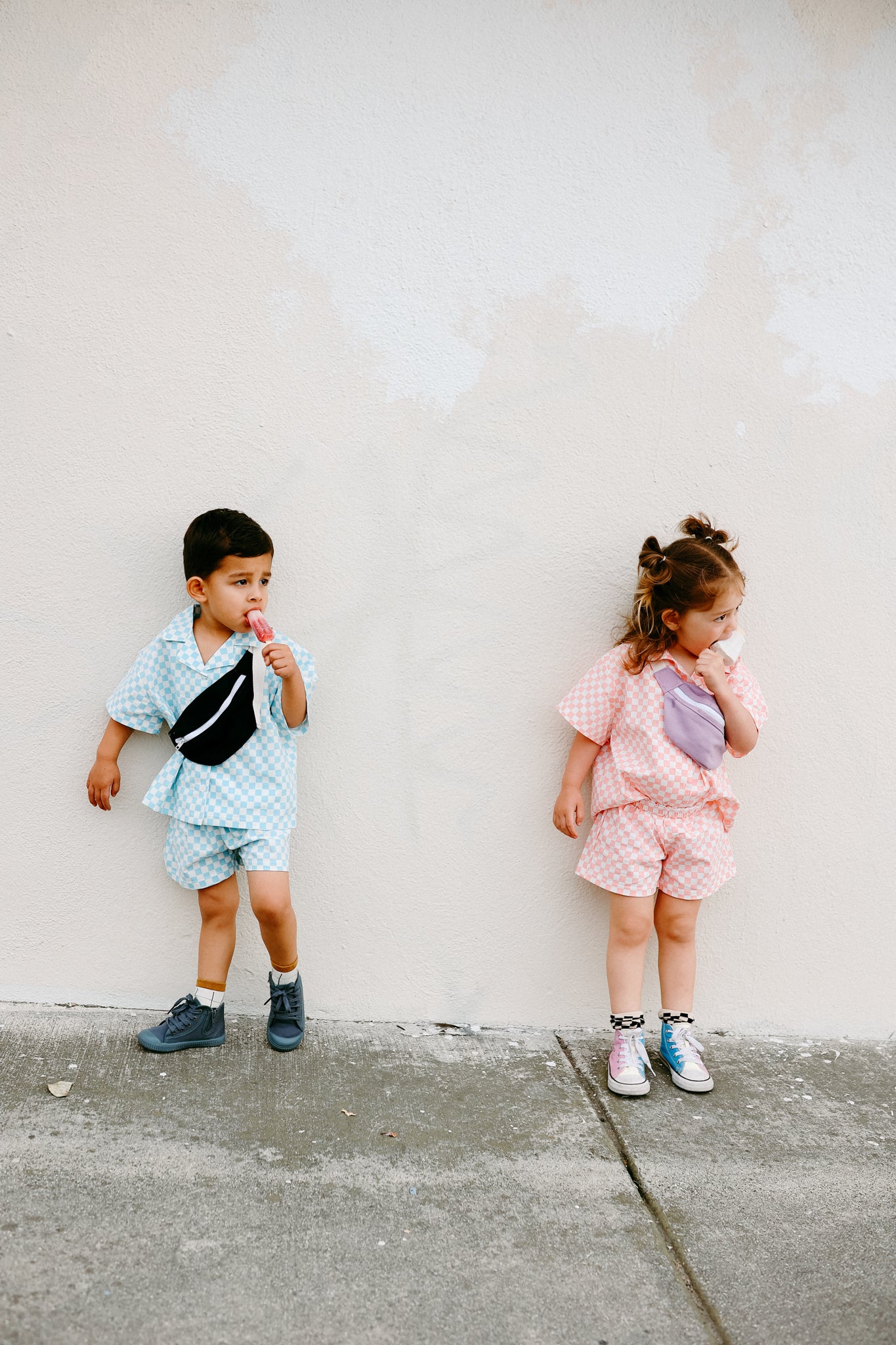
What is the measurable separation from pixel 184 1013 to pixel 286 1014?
0.86 ft

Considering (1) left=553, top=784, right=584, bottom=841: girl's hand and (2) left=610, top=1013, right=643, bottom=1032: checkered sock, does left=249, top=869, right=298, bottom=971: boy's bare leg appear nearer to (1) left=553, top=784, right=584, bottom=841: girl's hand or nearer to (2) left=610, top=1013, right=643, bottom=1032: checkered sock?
(1) left=553, top=784, right=584, bottom=841: girl's hand

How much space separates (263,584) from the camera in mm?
2646

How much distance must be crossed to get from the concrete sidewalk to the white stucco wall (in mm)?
300

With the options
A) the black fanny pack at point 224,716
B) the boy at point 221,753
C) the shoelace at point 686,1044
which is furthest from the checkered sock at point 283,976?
the shoelace at point 686,1044

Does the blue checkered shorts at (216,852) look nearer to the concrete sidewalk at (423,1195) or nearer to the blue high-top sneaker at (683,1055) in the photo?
the concrete sidewalk at (423,1195)

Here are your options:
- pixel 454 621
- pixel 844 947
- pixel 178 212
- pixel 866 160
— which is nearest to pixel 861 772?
pixel 844 947

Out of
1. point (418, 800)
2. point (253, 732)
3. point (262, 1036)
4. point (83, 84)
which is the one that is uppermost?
point (83, 84)

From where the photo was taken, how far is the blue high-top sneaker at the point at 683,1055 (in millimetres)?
2725

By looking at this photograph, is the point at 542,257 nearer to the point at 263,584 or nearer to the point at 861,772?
the point at 263,584

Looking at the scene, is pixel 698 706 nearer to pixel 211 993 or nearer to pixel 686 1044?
pixel 686 1044

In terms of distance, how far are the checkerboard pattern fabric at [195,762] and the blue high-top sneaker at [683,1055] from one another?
3.90 ft

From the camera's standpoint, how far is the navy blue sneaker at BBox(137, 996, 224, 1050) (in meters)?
2.66

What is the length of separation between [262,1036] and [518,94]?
2.59 meters

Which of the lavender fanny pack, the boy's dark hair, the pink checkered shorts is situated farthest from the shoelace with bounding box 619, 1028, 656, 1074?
the boy's dark hair
